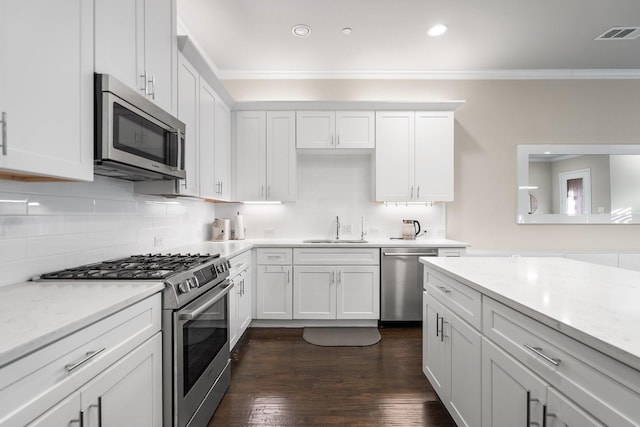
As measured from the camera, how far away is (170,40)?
2039mm

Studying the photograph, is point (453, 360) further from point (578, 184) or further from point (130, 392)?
point (578, 184)

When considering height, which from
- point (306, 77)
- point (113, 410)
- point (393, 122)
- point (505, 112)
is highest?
point (306, 77)

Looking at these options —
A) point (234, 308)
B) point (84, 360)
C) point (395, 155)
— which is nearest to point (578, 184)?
point (395, 155)

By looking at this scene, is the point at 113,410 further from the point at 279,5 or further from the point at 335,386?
the point at 279,5

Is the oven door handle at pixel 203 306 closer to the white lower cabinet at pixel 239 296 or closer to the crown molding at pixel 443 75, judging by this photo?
the white lower cabinet at pixel 239 296

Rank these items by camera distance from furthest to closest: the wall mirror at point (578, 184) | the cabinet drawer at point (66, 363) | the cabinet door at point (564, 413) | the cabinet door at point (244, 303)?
1. the wall mirror at point (578, 184)
2. the cabinet door at point (244, 303)
3. the cabinet door at point (564, 413)
4. the cabinet drawer at point (66, 363)

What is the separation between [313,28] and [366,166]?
1.69m

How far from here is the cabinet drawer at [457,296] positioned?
1.41 meters

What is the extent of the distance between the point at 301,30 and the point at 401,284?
2884 millimetres

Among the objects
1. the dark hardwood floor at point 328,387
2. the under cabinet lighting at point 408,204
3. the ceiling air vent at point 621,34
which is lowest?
the dark hardwood floor at point 328,387

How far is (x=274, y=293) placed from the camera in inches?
129

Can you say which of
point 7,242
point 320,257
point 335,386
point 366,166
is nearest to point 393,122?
point 366,166

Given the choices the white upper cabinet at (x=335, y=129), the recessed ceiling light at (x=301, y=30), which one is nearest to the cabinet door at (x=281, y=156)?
the white upper cabinet at (x=335, y=129)

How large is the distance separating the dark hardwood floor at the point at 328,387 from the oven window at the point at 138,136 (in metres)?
1.69
